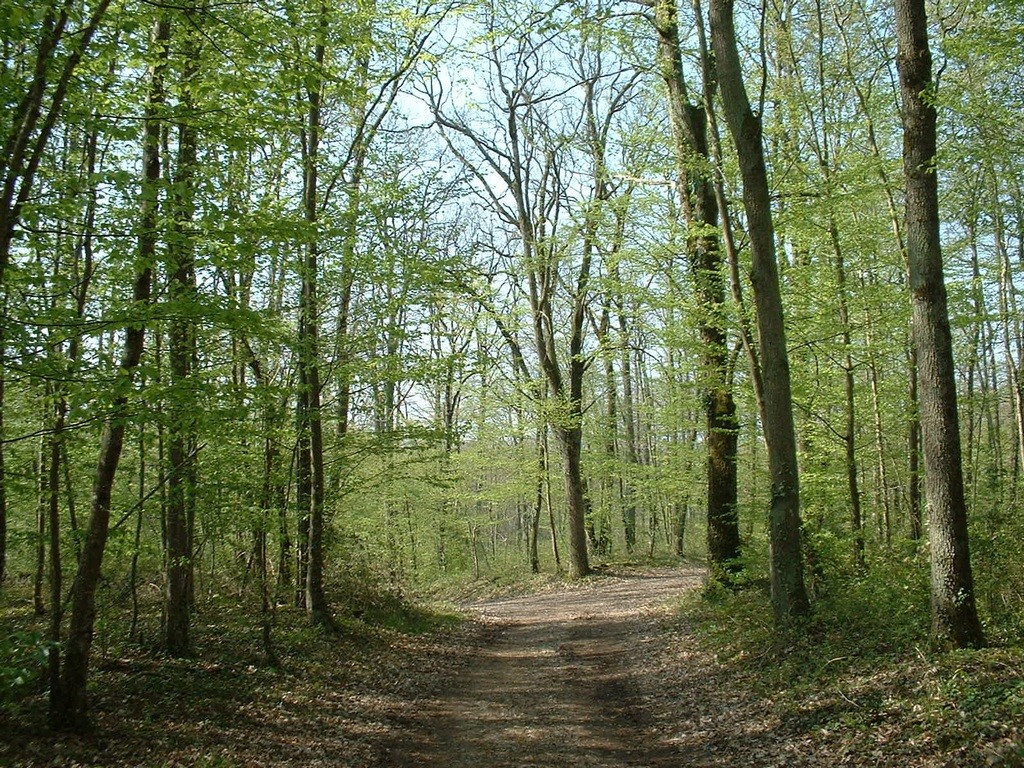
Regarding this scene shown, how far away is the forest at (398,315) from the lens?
582 centimetres

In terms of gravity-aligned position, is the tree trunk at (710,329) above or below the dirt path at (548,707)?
above

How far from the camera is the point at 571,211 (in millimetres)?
19984

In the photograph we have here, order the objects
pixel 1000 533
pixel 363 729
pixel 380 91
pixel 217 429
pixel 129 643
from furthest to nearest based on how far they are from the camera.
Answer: pixel 380 91, pixel 129 643, pixel 1000 533, pixel 363 729, pixel 217 429

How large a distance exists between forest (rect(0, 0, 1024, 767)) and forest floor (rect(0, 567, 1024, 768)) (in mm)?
123

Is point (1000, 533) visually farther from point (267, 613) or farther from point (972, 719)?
point (267, 613)

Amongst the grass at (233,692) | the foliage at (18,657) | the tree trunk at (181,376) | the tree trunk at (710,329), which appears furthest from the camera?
the tree trunk at (710,329)

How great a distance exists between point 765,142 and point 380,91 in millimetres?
7480

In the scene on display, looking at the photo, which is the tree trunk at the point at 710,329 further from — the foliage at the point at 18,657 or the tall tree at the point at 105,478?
the foliage at the point at 18,657

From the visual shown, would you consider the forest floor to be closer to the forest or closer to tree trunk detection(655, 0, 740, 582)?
the forest

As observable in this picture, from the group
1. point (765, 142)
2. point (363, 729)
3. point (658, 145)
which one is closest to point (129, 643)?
point (363, 729)

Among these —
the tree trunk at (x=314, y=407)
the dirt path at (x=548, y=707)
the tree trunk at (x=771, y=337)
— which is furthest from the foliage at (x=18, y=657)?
the tree trunk at (x=771, y=337)

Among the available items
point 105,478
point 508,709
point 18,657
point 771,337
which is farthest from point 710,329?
point 18,657

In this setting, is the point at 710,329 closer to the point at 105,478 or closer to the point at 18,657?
the point at 105,478

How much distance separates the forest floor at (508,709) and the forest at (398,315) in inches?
4.9
